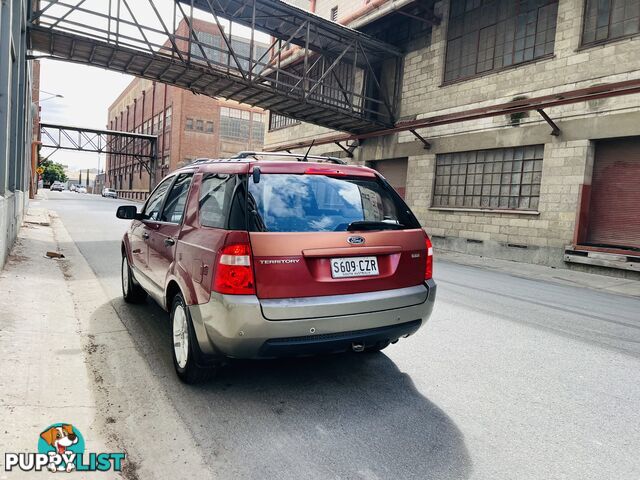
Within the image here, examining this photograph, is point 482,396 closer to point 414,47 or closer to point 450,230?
point 450,230

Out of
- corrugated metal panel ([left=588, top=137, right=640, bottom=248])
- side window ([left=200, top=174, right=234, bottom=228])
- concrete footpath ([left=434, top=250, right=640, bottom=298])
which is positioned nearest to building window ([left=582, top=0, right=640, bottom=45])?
corrugated metal panel ([left=588, top=137, right=640, bottom=248])

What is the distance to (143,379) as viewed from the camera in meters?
3.60

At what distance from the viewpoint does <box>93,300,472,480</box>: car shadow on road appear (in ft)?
8.23

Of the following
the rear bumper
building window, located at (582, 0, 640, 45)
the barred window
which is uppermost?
the barred window

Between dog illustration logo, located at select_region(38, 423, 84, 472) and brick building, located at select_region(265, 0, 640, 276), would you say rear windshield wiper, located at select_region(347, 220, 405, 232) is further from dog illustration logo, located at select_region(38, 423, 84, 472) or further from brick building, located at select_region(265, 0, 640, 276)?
brick building, located at select_region(265, 0, 640, 276)

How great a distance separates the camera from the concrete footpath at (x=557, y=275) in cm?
995

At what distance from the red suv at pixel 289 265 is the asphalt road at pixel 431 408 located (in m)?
0.42

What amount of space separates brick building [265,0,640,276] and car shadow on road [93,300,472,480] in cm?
1035

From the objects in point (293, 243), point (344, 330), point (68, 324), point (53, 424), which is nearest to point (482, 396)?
point (344, 330)

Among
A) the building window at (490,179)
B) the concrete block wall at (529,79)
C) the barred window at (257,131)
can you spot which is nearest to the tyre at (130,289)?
the building window at (490,179)

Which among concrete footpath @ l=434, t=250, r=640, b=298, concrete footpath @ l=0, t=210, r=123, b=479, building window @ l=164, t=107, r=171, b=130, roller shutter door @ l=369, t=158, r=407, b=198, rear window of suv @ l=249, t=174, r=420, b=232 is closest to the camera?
concrete footpath @ l=0, t=210, r=123, b=479

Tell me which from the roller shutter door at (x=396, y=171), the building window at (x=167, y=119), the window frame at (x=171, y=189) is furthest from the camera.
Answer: the building window at (x=167, y=119)

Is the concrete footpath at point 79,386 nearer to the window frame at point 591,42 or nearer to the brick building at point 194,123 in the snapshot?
the window frame at point 591,42


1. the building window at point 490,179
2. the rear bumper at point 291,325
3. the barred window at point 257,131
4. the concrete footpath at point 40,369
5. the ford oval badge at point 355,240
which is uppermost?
the barred window at point 257,131
